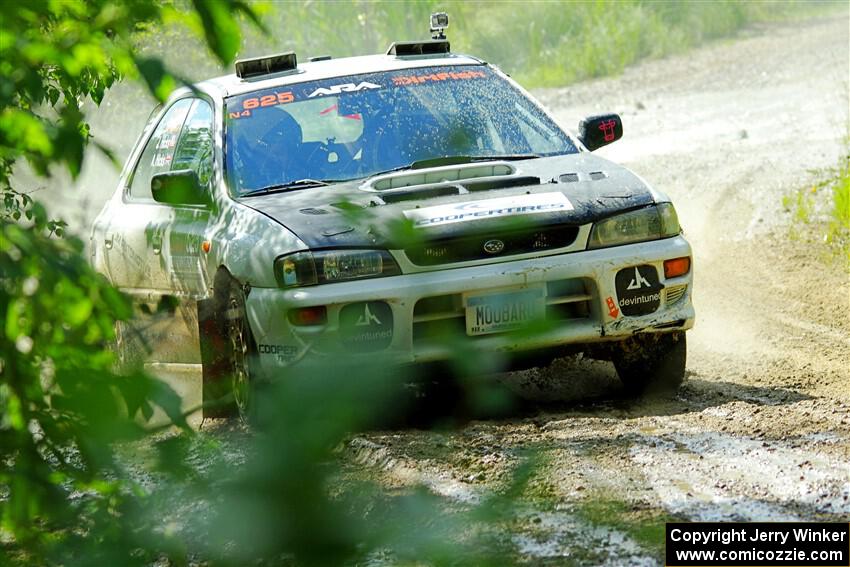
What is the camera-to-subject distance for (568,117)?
63.7 ft

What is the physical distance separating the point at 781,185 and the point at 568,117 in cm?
675

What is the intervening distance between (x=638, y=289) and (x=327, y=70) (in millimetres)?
2165

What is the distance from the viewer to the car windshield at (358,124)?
6465mm

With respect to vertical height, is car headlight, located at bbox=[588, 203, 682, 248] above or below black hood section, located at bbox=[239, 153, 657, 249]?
below

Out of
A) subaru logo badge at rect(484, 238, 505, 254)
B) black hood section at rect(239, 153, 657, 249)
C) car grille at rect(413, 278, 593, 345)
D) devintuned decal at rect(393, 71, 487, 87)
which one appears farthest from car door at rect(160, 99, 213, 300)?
subaru logo badge at rect(484, 238, 505, 254)

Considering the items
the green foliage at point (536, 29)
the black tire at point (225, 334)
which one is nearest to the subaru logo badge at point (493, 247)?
the black tire at point (225, 334)

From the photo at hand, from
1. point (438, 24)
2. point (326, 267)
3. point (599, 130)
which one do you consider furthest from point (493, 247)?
point (438, 24)

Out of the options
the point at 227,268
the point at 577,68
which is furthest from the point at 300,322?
the point at 577,68

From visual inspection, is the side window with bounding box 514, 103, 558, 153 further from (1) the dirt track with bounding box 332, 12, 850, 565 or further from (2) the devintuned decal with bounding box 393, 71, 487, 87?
(1) the dirt track with bounding box 332, 12, 850, 565

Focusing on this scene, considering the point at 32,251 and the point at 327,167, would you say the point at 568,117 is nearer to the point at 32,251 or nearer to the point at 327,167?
the point at 327,167

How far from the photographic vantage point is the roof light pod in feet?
23.6

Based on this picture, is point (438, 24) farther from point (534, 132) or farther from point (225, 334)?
point (225, 334)

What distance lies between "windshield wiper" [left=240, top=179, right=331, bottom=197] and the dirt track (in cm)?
130

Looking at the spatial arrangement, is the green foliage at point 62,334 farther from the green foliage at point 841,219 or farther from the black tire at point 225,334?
the green foliage at point 841,219
